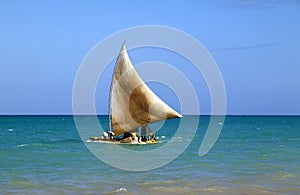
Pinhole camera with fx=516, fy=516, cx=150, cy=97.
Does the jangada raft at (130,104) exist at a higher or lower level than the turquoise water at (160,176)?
higher

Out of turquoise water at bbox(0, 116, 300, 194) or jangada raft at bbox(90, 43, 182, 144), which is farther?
jangada raft at bbox(90, 43, 182, 144)

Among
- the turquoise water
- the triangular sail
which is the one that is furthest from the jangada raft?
the turquoise water

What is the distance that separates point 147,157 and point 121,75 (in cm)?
875

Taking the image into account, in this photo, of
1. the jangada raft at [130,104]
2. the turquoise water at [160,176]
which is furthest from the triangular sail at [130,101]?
the turquoise water at [160,176]

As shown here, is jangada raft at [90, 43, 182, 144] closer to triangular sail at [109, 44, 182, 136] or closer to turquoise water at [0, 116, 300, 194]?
triangular sail at [109, 44, 182, 136]

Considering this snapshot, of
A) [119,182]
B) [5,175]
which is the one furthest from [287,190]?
[5,175]

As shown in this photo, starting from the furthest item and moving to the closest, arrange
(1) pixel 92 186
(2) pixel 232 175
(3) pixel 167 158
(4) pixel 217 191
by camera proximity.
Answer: (3) pixel 167 158
(2) pixel 232 175
(1) pixel 92 186
(4) pixel 217 191

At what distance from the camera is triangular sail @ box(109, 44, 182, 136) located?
39781 millimetres

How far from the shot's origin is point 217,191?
19781 mm

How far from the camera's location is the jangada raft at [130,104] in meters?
39.8

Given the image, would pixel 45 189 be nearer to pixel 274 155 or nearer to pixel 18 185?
pixel 18 185

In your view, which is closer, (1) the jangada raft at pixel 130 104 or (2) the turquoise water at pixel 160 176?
(2) the turquoise water at pixel 160 176

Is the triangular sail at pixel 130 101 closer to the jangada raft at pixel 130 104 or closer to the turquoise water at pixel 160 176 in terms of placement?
the jangada raft at pixel 130 104

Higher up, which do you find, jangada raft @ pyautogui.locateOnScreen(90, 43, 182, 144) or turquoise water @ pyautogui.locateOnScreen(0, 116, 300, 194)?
jangada raft @ pyautogui.locateOnScreen(90, 43, 182, 144)
